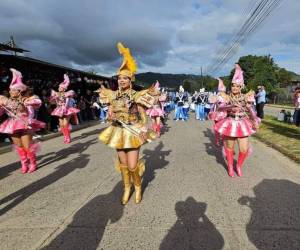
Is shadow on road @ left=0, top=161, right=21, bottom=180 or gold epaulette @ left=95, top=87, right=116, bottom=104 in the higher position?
gold epaulette @ left=95, top=87, right=116, bottom=104

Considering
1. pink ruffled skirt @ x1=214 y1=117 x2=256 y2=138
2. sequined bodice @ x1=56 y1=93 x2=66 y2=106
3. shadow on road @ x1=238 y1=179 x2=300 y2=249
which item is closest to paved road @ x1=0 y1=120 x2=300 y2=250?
shadow on road @ x1=238 y1=179 x2=300 y2=249

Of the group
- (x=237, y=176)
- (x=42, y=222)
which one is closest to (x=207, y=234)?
(x=42, y=222)

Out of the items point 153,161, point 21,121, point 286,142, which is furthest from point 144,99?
point 286,142

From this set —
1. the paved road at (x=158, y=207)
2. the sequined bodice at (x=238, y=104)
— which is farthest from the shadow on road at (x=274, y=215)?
the sequined bodice at (x=238, y=104)

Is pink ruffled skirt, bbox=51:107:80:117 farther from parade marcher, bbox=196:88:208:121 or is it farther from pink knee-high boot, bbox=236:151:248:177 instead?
parade marcher, bbox=196:88:208:121

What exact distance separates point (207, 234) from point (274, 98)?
58917mm

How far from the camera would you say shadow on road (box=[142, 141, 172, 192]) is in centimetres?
671

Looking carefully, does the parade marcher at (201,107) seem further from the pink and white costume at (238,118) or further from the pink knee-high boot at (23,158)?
the pink knee-high boot at (23,158)

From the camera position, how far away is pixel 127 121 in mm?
5180

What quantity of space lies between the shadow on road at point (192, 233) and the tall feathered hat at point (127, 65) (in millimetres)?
2203

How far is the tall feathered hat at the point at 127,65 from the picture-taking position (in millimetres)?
5223

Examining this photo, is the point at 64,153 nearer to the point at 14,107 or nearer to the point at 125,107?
the point at 14,107

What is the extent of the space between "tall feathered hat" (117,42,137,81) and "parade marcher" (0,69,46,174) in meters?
3.42

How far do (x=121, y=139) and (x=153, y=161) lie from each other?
3.48 metres
